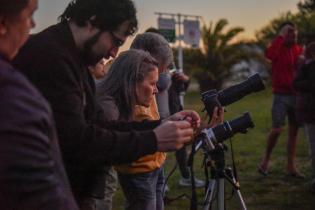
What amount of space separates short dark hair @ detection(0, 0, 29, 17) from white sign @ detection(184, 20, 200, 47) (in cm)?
1078

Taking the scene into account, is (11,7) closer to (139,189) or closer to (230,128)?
(230,128)

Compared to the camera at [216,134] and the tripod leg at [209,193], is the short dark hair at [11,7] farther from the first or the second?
the tripod leg at [209,193]

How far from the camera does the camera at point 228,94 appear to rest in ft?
11.2

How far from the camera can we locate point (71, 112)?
2.21m

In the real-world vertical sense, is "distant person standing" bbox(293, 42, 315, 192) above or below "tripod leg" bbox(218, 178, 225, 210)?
above

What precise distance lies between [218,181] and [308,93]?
3411mm

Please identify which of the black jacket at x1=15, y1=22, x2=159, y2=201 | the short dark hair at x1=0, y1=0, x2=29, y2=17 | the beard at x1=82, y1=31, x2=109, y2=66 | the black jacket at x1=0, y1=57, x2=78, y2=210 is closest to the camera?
the black jacket at x1=0, y1=57, x2=78, y2=210

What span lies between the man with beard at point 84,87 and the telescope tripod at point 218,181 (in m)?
1.16

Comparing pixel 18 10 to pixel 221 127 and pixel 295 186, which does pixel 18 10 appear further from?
pixel 295 186

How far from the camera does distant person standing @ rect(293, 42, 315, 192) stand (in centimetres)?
675

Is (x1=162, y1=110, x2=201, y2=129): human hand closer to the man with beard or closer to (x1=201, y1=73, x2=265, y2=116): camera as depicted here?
(x1=201, y1=73, x2=265, y2=116): camera

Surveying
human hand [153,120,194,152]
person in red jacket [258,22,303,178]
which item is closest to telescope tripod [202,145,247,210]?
human hand [153,120,194,152]

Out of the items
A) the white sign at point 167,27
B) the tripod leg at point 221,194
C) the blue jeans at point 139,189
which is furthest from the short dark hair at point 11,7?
the white sign at point 167,27

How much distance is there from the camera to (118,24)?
245 cm
